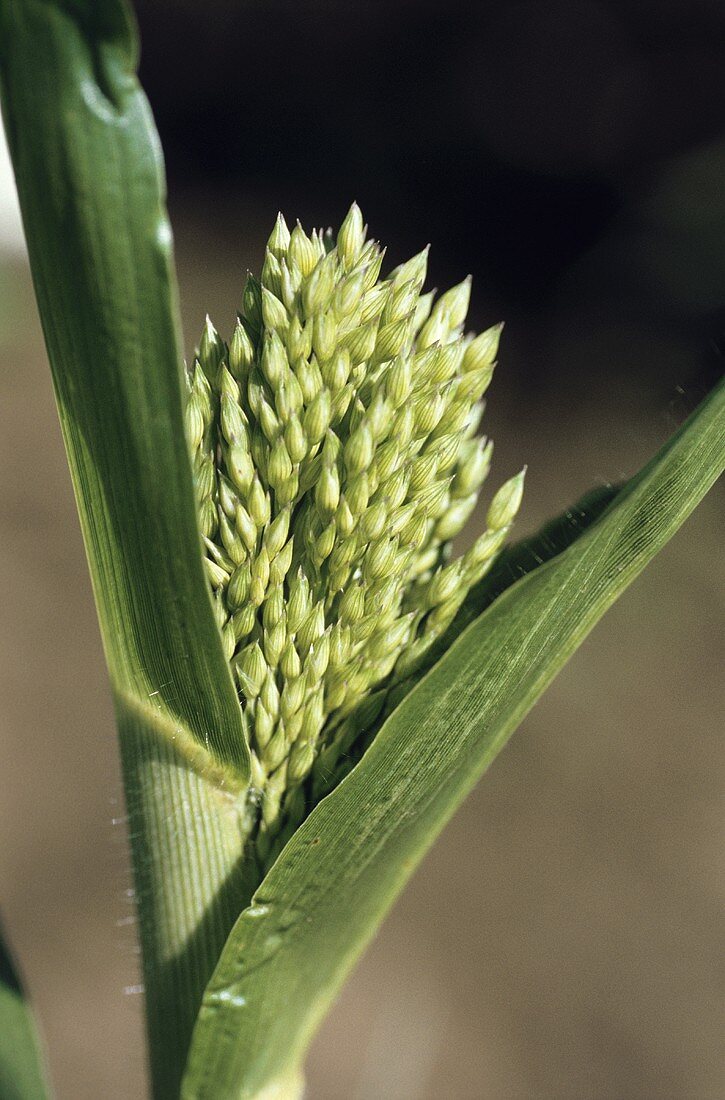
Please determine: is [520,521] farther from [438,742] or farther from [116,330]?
[116,330]

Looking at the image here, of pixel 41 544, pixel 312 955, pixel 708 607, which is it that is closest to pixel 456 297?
pixel 312 955

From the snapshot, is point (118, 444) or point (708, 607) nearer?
point (118, 444)

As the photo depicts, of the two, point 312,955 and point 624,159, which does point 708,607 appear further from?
point 312,955

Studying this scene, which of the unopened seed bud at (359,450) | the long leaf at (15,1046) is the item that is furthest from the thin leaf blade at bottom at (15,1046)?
the unopened seed bud at (359,450)

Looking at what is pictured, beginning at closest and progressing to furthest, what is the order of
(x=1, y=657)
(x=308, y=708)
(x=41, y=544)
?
(x=308, y=708) → (x=1, y=657) → (x=41, y=544)

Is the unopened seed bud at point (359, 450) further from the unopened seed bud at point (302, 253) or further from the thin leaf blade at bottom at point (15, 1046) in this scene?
the thin leaf blade at bottom at point (15, 1046)

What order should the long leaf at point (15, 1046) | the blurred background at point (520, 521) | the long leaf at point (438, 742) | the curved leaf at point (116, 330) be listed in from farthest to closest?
the blurred background at point (520, 521) → the long leaf at point (15, 1046) → the long leaf at point (438, 742) → the curved leaf at point (116, 330)

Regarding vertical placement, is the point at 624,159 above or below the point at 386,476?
above
